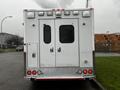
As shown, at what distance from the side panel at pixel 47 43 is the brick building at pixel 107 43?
47.0m

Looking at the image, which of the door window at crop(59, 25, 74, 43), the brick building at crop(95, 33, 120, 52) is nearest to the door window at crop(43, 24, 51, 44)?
the door window at crop(59, 25, 74, 43)

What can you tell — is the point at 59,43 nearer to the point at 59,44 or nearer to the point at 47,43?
the point at 59,44

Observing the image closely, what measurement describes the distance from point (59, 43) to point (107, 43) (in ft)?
157

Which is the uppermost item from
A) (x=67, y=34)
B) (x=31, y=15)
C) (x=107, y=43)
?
(x=31, y=15)

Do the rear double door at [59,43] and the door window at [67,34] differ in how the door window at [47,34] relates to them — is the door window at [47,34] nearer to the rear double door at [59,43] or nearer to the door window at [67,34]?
the rear double door at [59,43]

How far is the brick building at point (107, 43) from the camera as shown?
56.9 meters

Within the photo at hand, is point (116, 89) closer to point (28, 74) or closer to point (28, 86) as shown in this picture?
point (28, 74)

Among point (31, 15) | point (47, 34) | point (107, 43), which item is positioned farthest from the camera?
point (107, 43)

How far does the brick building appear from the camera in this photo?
56.9 meters

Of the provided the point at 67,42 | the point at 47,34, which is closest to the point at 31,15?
the point at 47,34

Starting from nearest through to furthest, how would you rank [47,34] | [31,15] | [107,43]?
[31,15]
[47,34]
[107,43]

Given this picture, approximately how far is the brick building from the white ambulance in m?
46.9

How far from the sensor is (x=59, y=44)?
10102 mm

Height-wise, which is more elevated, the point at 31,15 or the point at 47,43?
the point at 31,15
